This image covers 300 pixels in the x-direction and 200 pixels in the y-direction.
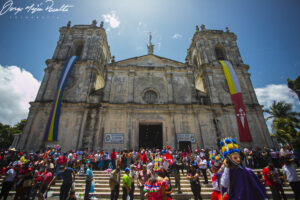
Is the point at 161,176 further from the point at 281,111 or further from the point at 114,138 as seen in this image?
the point at 281,111

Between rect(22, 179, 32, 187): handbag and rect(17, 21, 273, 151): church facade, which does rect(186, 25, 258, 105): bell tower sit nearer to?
rect(17, 21, 273, 151): church facade

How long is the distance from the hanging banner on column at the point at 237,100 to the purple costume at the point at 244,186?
15.0 metres

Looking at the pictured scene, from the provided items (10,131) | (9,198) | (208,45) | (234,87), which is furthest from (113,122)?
(10,131)

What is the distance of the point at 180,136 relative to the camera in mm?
14938

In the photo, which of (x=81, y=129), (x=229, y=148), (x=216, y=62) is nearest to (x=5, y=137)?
(x=81, y=129)

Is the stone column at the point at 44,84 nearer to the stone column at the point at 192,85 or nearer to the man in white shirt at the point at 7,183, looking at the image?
the man in white shirt at the point at 7,183

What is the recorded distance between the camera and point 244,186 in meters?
2.56

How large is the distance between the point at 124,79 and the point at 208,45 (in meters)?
13.7

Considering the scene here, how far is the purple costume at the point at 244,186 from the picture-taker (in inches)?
98.0

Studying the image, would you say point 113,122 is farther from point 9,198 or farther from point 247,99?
point 247,99

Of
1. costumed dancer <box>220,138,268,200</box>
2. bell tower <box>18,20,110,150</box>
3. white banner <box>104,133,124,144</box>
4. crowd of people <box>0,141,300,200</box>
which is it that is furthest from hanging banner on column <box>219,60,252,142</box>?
bell tower <box>18,20,110,150</box>

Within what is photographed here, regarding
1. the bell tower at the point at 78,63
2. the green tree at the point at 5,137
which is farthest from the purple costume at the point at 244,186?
the green tree at the point at 5,137

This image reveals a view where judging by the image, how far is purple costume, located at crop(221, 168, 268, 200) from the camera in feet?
8.17

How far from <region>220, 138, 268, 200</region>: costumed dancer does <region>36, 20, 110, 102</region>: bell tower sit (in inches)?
627
